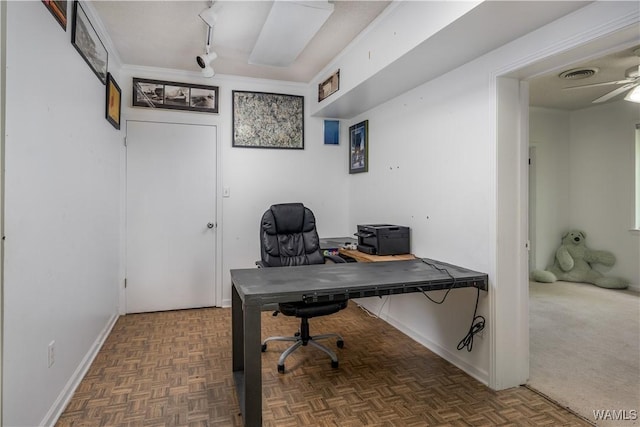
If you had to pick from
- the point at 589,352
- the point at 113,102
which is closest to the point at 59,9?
the point at 113,102

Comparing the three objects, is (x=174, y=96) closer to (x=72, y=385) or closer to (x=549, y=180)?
(x=72, y=385)

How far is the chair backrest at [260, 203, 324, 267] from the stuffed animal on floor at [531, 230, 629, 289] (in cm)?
375

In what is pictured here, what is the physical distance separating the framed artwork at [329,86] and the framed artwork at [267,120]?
0.45 m

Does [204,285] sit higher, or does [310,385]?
[204,285]

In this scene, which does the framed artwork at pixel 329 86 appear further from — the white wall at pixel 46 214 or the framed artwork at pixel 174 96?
the white wall at pixel 46 214

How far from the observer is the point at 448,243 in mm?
2717

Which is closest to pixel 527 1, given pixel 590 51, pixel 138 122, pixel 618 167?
pixel 590 51

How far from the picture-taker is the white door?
3766 millimetres

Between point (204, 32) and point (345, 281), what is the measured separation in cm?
233

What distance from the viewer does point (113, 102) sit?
129 inches

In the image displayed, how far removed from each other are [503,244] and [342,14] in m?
1.98

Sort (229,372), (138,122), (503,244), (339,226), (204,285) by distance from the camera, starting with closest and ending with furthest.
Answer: (503,244) < (229,372) < (138,122) < (204,285) < (339,226)

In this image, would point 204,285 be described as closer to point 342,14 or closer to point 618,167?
point 342,14

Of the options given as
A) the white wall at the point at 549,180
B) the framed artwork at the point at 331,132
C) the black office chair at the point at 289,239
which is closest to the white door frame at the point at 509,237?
the black office chair at the point at 289,239
